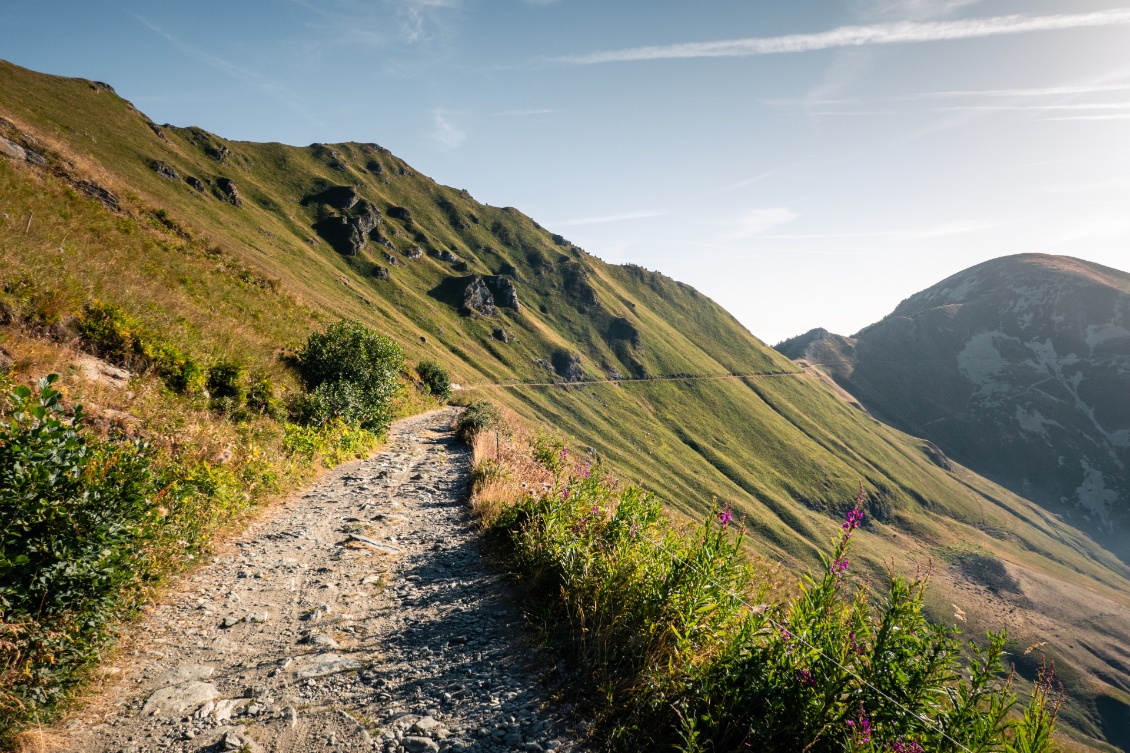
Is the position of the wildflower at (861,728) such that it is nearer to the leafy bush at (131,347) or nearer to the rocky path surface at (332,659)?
the rocky path surface at (332,659)

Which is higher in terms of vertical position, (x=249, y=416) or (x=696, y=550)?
(x=696, y=550)

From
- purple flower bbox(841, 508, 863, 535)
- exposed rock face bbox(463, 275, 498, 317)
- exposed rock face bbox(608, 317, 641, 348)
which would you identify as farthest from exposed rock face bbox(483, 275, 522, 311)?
purple flower bbox(841, 508, 863, 535)

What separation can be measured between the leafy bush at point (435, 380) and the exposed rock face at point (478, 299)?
128974 millimetres

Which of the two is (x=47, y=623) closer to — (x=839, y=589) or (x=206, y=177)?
(x=839, y=589)

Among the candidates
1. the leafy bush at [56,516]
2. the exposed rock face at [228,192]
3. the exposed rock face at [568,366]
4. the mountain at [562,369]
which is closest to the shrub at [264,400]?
the mountain at [562,369]

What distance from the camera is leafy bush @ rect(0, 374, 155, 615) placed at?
177 inches

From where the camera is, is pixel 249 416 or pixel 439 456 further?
pixel 439 456

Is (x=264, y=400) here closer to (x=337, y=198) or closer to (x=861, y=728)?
(x=861, y=728)

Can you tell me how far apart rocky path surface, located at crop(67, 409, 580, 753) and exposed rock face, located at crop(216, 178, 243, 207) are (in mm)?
164846

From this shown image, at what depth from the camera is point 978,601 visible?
119 m

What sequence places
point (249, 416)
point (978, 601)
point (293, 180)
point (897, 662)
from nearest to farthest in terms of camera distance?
point (897, 662)
point (249, 416)
point (978, 601)
point (293, 180)

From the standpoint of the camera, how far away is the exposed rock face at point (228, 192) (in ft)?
459

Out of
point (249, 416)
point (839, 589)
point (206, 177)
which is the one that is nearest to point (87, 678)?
point (839, 589)

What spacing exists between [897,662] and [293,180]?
735 ft
